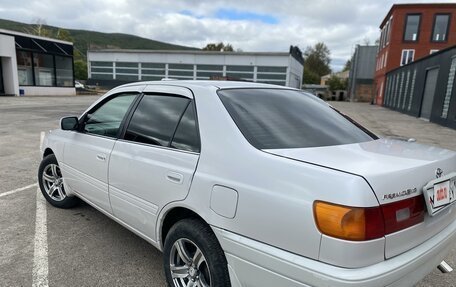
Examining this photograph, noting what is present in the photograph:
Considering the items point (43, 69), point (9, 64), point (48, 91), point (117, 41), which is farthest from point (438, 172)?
point (117, 41)

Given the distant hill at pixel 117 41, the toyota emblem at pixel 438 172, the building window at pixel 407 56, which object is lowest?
the toyota emblem at pixel 438 172

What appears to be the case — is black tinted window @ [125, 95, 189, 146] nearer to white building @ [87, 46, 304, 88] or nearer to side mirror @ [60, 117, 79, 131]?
side mirror @ [60, 117, 79, 131]

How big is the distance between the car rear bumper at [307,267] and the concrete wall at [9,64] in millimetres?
27426

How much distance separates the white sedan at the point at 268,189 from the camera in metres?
1.67

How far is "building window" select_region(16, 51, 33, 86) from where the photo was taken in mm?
24984

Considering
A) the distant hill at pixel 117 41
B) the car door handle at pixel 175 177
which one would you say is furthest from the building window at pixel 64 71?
the distant hill at pixel 117 41

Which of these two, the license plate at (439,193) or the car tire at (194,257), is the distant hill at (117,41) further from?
the license plate at (439,193)

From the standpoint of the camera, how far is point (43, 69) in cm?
2719

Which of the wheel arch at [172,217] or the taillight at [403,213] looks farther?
the wheel arch at [172,217]

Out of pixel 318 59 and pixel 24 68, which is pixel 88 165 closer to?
pixel 24 68

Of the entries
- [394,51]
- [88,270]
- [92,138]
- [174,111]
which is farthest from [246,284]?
[394,51]

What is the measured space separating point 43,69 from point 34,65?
89 cm

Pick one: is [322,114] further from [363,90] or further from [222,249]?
[363,90]

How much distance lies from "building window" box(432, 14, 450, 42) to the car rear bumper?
41138mm
